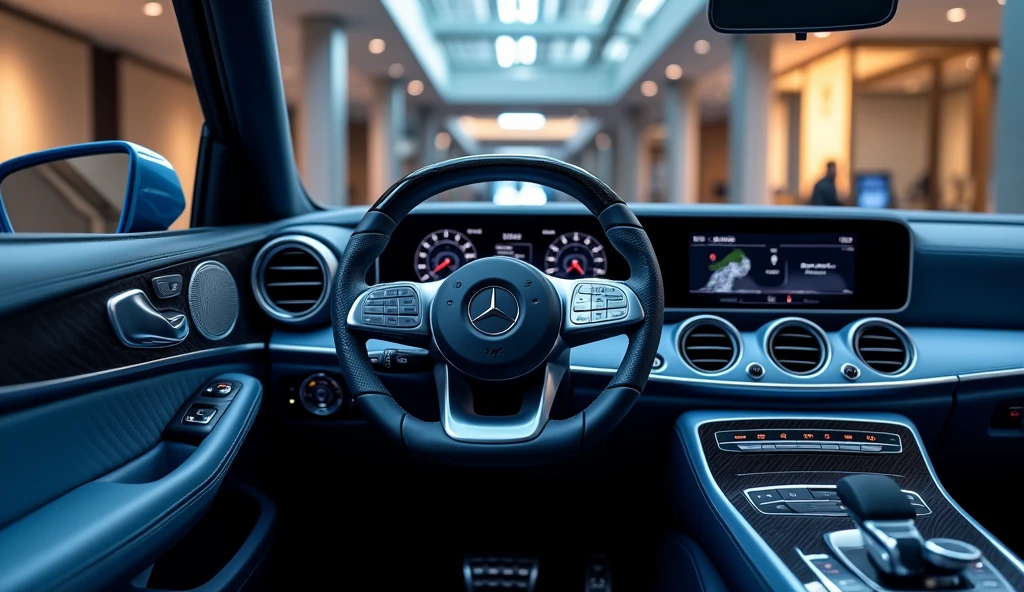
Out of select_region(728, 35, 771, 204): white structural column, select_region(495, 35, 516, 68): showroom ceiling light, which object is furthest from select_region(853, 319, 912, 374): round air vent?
select_region(495, 35, 516, 68): showroom ceiling light

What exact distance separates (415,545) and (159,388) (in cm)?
107

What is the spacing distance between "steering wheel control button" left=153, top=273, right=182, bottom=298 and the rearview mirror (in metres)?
1.29

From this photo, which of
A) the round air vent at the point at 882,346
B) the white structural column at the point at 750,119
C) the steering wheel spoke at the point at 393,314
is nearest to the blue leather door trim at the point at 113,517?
the steering wheel spoke at the point at 393,314

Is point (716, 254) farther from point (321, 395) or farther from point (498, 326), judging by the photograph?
point (321, 395)

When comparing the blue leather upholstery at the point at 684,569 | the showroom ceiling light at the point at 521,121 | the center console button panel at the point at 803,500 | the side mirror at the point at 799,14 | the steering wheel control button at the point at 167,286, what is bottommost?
the blue leather upholstery at the point at 684,569

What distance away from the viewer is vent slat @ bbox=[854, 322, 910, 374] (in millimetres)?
2062

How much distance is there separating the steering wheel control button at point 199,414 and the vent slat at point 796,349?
53.1 inches

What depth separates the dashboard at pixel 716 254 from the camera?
2.20 metres

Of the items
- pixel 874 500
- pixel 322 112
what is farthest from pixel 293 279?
pixel 322 112

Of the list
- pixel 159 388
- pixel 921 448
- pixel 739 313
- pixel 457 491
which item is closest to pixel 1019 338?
pixel 921 448

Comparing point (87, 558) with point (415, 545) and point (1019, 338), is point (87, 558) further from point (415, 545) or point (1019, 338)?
point (1019, 338)

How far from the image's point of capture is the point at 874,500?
1.40 meters

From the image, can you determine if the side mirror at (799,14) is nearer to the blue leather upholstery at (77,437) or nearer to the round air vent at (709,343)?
the round air vent at (709,343)

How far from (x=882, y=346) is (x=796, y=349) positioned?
237 millimetres
